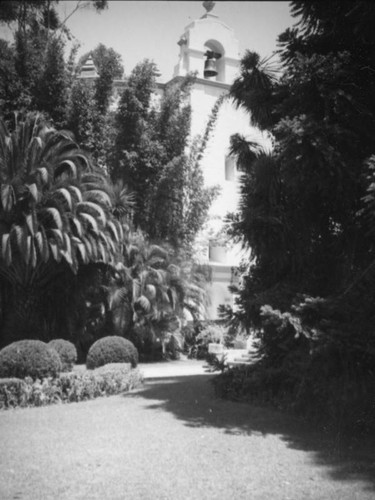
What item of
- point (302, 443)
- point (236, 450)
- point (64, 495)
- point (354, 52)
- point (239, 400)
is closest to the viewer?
point (64, 495)

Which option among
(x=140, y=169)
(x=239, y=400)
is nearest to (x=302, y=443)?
(x=239, y=400)

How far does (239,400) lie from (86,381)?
333 cm

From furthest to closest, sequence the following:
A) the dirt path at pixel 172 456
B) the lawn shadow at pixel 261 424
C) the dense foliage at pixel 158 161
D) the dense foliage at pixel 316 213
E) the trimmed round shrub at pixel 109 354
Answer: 1. the dense foliage at pixel 158 161
2. the trimmed round shrub at pixel 109 354
3. the dense foliage at pixel 316 213
4. the lawn shadow at pixel 261 424
5. the dirt path at pixel 172 456

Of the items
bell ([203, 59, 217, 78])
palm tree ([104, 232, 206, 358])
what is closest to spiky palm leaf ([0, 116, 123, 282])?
palm tree ([104, 232, 206, 358])

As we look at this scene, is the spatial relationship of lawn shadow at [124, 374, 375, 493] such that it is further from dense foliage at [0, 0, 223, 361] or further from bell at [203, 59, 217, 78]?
bell at [203, 59, 217, 78]

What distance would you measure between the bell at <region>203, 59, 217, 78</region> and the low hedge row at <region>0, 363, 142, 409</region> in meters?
16.1

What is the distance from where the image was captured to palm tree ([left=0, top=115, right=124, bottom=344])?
14633 mm

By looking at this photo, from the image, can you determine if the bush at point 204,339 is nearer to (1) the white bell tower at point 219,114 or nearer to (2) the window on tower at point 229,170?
(1) the white bell tower at point 219,114

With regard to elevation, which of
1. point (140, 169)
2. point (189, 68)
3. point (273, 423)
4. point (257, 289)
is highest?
point (189, 68)

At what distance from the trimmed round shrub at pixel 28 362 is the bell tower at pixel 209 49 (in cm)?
1651

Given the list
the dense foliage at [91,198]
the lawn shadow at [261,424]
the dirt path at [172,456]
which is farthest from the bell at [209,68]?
the dirt path at [172,456]

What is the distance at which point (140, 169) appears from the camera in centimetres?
2070

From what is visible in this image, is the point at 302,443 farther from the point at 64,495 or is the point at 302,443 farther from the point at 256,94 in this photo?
the point at 256,94

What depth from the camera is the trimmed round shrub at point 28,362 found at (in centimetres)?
1022
